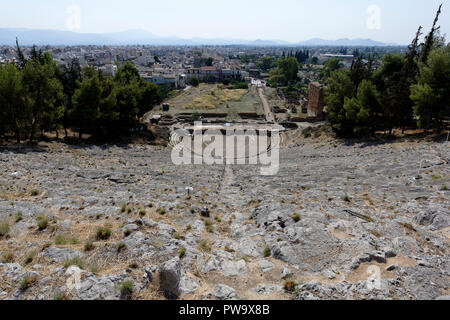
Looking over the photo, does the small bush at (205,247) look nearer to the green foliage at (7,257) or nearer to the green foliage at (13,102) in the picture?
the green foliage at (7,257)

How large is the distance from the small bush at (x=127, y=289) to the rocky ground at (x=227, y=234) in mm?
29

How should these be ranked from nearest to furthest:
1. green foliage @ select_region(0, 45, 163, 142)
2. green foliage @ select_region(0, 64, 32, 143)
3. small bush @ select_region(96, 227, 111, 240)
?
1. small bush @ select_region(96, 227, 111, 240)
2. green foliage @ select_region(0, 64, 32, 143)
3. green foliage @ select_region(0, 45, 163, 142)

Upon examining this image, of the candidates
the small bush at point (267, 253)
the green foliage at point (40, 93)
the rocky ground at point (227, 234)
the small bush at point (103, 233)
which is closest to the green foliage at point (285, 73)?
the green foliage at point (40, 93)

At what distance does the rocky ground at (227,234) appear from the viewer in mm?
8117

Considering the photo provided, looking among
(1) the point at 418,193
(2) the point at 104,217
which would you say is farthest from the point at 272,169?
(2) the point at 104,217

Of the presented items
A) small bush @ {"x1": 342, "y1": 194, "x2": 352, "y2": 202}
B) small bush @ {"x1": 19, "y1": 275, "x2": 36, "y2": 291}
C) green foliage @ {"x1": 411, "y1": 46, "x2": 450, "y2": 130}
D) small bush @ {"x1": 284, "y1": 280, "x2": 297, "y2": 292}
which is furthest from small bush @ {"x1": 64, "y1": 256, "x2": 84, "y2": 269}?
green foliage @ {"x1": 411, "y1": 46, "x2": 450, "y2": 130}

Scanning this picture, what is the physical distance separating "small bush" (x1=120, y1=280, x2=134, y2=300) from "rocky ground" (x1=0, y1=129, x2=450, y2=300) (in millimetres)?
29

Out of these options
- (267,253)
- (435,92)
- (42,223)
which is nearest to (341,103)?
(435,92)

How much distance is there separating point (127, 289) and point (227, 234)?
6179mm

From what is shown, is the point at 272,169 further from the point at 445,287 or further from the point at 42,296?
the point at 42,296

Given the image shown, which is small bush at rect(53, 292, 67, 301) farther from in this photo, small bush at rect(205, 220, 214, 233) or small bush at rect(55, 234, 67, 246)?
small bush at rect(205, 220, 214, 233)

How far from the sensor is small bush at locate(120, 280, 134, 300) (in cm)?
766
